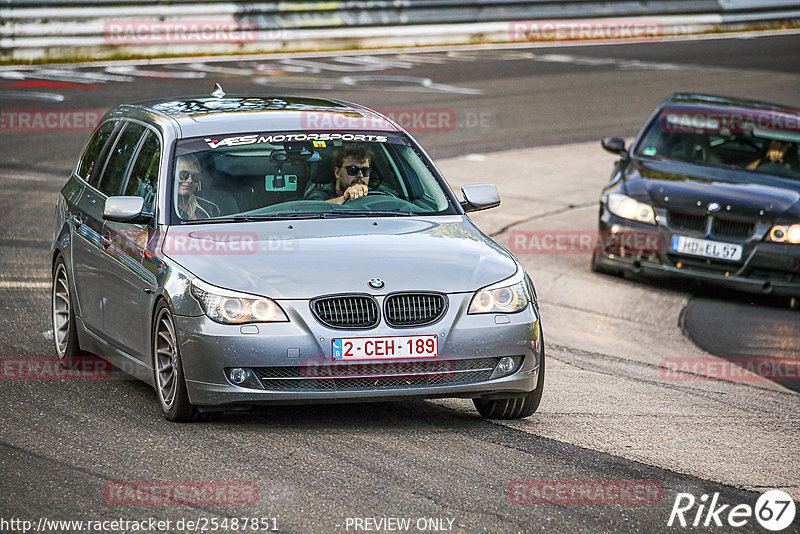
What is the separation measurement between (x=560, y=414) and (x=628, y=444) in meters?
0.67

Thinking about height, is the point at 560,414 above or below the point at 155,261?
below

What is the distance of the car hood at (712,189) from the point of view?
1292cm

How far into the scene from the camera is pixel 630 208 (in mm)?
13273

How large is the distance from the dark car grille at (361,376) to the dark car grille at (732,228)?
6.21 metres

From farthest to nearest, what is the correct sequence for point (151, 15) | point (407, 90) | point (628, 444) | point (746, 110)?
point (151, 15), point (407, 90), point (746, 110), point (628, 444)

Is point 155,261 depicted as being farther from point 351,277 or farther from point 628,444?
point 628,444

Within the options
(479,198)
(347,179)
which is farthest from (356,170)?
(479,198)

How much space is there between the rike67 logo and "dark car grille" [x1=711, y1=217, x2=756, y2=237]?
6560mm

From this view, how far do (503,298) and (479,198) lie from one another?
4.42 feet

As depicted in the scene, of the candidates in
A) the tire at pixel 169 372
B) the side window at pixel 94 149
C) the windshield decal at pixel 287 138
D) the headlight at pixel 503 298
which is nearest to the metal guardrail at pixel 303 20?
the side window at pixel 94 149

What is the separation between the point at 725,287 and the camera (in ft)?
43.1

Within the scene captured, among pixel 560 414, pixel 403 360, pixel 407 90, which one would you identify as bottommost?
pixel 407 90

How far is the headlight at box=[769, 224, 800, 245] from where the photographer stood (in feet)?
42.1

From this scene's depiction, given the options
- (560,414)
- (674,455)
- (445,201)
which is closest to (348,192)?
(445,201)
